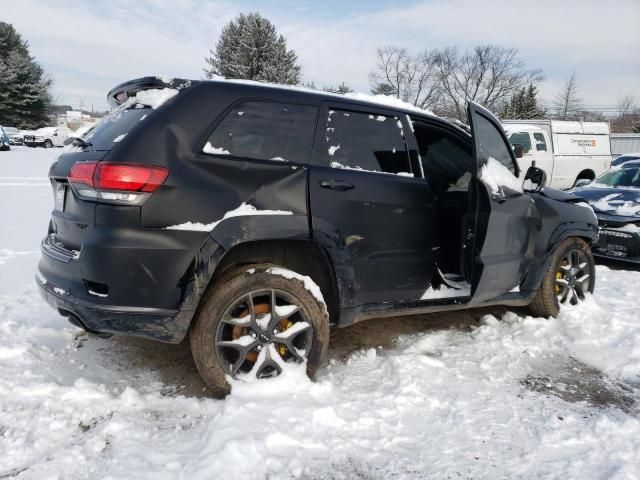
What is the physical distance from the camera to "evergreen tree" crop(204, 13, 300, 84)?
3334cm

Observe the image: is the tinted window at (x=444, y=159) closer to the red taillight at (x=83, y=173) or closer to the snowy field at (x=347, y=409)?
the snowy field at (x=347, y=409)

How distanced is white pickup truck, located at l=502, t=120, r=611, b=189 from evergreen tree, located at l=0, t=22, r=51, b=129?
4652 centimetres

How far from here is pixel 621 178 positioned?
8.12 m

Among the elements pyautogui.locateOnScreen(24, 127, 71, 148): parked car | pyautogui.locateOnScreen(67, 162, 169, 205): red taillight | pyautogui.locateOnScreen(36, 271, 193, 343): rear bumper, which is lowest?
pyautogui.locateOnScreen(36, 271, 193, 343): rear bumper

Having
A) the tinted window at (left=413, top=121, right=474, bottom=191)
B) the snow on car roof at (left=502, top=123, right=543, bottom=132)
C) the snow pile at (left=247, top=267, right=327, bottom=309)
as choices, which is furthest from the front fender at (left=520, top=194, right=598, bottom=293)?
the snow on car roof at (left=502, top=123, right=543, bottom=132)

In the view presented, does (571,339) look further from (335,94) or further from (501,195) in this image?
(335,94)

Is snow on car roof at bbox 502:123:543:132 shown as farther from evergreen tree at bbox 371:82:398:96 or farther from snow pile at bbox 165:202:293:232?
evergreen tree at bbox 371:82:398:96

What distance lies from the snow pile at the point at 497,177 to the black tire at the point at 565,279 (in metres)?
0.93

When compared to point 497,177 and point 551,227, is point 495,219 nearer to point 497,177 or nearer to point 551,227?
point 497,177

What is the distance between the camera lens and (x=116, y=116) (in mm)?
2932

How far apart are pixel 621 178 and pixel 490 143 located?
19.5 feet

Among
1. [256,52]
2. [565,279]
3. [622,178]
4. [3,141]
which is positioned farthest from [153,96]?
[256,52]

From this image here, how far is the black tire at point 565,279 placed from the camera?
4.25m

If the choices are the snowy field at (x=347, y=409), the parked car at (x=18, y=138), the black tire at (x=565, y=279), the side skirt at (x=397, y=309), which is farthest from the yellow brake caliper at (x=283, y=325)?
the parked car at (x=18, y=138)
